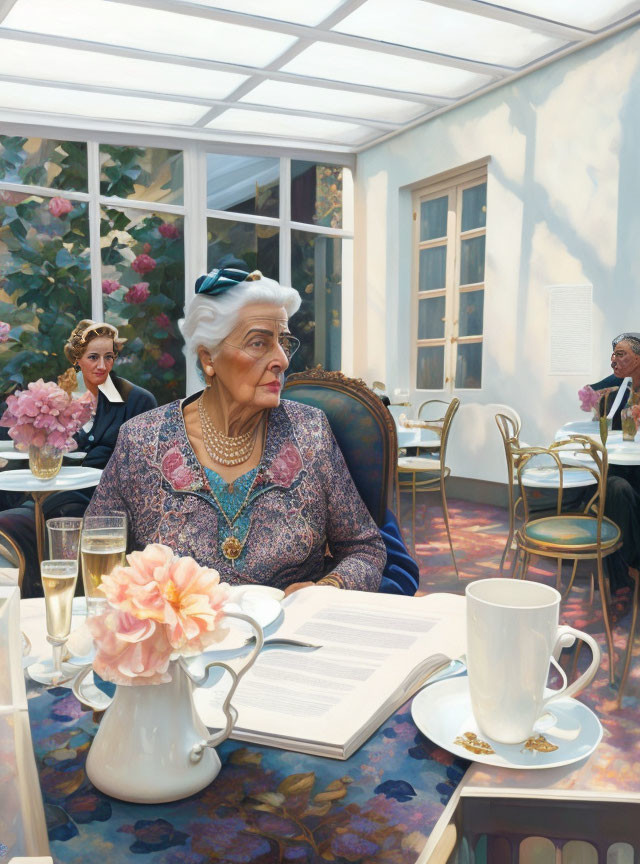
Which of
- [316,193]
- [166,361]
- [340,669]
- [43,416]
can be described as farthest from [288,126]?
[340,669]

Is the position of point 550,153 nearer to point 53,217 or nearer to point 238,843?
point 53,217

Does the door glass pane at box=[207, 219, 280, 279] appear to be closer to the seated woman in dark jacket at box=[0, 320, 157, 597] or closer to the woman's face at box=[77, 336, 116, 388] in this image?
the seated woman in dark jacket at box=[0, 320, 157, 597]

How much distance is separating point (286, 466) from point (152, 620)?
943 mm

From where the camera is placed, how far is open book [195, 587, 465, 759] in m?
0.67

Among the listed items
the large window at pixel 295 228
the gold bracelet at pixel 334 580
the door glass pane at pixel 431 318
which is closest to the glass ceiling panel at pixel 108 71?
the large window at pixel 295 228

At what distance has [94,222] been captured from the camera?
6.54 m

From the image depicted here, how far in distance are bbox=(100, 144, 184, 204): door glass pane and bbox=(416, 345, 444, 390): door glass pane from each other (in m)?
2.78

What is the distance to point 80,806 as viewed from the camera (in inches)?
22.6

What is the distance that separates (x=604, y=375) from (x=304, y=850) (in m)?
5.09

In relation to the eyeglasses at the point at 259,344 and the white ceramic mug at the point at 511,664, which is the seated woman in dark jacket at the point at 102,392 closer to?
the eyeglasses at the point at 259,344

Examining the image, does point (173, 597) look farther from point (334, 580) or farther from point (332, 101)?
point (332, 101)

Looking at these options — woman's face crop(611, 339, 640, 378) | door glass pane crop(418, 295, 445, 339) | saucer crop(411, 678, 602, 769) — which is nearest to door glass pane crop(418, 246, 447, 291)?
door glass pane crop(418, 295, 445, 339)

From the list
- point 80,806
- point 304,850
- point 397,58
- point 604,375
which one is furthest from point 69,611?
point 397,58

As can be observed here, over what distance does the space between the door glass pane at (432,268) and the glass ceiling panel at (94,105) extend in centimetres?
237
